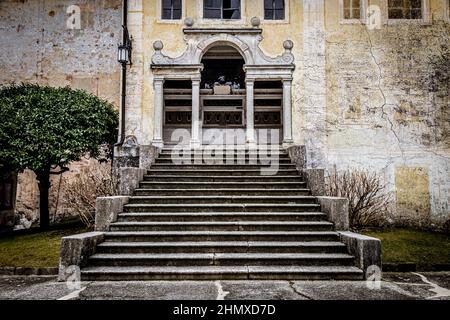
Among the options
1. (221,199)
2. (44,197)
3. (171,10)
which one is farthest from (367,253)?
(171,10)

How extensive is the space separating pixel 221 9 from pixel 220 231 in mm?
7657

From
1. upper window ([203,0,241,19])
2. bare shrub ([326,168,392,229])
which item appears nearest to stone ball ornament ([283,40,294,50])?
upper window ([203,0,241,19])

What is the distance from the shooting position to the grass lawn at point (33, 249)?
6562 mm

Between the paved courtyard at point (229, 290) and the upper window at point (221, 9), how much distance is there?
343 inches

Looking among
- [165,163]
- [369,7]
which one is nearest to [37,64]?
[165,163]

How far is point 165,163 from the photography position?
9258 millimetres

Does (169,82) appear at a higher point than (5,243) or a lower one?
higher

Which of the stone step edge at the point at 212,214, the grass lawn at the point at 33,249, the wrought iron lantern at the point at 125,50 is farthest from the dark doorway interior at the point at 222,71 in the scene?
the stone step edge at the point at 212,214

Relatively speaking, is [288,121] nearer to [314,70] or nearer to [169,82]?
[314,70]

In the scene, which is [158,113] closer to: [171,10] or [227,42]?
[227,42]

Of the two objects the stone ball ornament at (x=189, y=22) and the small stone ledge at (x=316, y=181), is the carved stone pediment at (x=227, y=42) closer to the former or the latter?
the stone ball ornament at (x=189, y=22)

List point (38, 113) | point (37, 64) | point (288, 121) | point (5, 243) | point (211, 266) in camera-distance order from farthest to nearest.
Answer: point (37, 64) → point (288, 121) → point (38, 113) → point (5, 243) → point (211, 266)

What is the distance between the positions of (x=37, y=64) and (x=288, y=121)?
9.27 m

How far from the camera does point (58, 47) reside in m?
13.7
